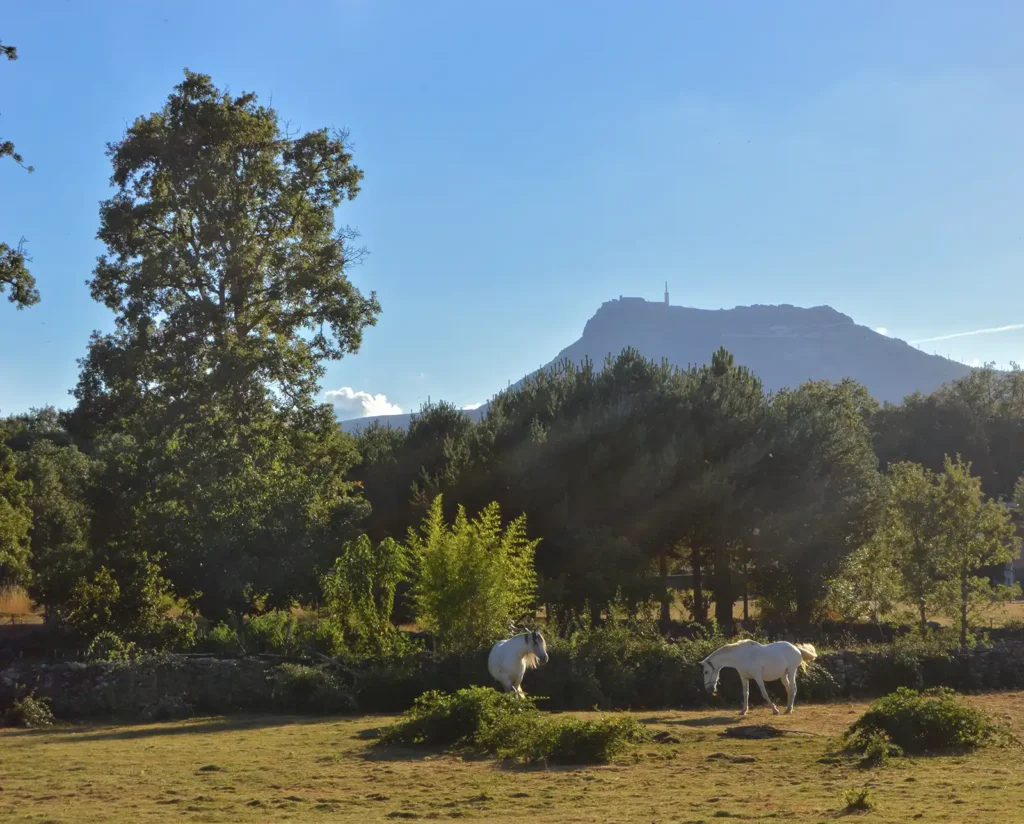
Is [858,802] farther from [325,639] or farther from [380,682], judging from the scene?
[325,639]

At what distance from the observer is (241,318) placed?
32.2 m

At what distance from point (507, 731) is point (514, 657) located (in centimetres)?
438

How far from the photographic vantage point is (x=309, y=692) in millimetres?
20266

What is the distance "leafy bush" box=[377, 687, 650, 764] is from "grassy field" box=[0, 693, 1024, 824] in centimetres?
45

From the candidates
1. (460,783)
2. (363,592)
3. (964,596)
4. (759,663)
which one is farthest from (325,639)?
(964,596)

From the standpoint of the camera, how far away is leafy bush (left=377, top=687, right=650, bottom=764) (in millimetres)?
13961

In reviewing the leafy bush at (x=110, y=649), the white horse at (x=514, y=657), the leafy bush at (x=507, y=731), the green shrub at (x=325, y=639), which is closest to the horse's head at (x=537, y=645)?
A: the white horse at (x=514, y=657)

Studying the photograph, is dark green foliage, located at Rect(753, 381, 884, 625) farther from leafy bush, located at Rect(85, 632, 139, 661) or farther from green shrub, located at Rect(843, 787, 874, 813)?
green shrub, located at Rect(843, 787, 874, 813)

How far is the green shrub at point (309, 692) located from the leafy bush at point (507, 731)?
4081 millimetres

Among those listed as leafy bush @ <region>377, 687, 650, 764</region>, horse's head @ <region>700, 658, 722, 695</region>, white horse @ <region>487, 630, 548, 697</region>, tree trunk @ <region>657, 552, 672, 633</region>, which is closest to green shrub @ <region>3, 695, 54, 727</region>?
leafy bush @ <region>377, 687, 650, 764</region>

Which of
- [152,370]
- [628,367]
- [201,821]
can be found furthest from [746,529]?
[201,821]

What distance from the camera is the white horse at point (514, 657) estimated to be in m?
19.0

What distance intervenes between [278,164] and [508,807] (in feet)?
87.4

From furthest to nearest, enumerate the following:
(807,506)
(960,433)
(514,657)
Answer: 1. (960,433)
2. (807,506)
3. (514,657)
